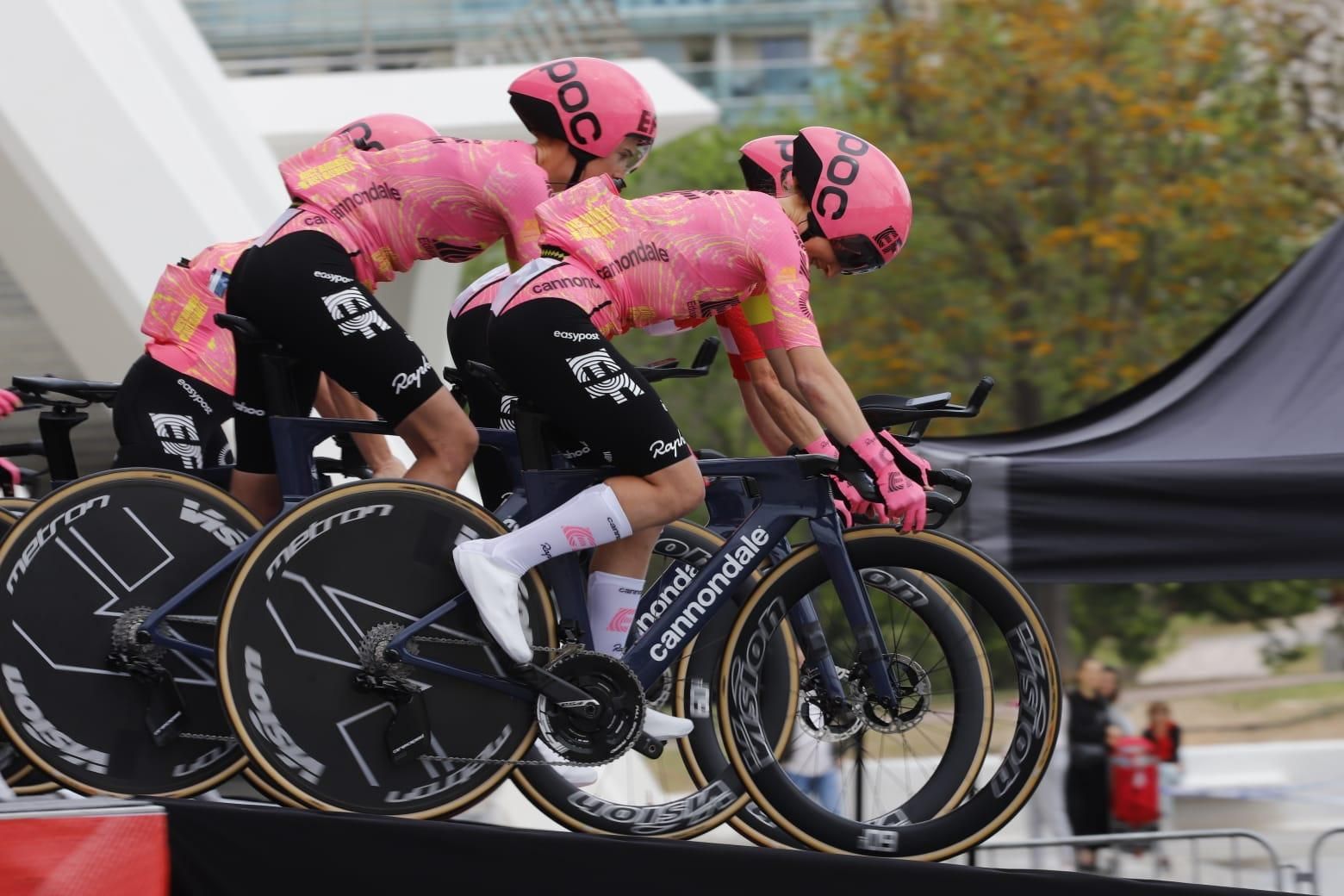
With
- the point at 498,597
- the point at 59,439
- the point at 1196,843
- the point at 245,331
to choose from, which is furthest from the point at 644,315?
the point at 1196,843

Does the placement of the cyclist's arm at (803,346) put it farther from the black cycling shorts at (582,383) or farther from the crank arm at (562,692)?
the crank arm at (562,692)

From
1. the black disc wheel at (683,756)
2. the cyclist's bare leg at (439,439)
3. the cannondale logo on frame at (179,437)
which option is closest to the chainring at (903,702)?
the black disc wheel at (683,756)

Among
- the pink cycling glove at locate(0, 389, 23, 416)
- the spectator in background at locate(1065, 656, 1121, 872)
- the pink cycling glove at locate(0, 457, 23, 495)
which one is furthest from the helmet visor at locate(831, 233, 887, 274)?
the spectator in background at locate(1065, 656, 1121, 872)

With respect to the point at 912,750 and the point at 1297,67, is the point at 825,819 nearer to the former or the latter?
the point at 912,750

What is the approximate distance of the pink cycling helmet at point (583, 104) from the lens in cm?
414

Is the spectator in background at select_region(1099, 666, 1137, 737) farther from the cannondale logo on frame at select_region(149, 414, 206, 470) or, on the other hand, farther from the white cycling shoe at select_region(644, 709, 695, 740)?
the cannondale logo on frame at select_region(149, 414, 206, 470)

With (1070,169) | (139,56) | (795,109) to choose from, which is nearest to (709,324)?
(795,109)

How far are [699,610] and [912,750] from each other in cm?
64

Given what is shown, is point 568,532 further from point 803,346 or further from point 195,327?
point 195,327

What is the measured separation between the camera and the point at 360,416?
494 cm

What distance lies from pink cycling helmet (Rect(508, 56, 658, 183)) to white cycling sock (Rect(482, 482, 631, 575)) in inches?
36.9

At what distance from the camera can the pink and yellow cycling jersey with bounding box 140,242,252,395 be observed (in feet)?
16.0

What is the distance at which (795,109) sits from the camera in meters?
25.6

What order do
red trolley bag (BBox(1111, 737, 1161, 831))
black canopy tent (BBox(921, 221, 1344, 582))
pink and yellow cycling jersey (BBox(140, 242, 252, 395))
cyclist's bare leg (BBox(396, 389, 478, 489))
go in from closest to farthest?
cyclist's bare leg (BBox(396, 389, 478, 489))
pink and yellow cycling jersey (BBox(140, 242, 252, 395))
black canopy tent (BBox(921, 221, 1344, 582))
red trolley bag (BBox(1111, 737, 1161, 831))
